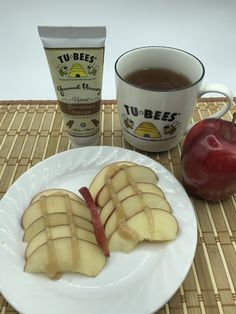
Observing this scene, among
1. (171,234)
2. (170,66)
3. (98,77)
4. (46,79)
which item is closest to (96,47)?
(98,77)

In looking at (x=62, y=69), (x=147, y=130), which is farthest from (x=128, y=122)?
(x=62, y=69)

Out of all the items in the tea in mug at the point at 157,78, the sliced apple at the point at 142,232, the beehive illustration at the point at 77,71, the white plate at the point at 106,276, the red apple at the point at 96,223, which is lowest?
the white plate at the point at 106,276

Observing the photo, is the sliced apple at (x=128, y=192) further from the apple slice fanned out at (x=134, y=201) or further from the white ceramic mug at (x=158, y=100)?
the white ceramic mug at (x=158, y=100)

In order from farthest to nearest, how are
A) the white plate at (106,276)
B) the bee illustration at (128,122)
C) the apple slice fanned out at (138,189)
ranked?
the bee illustration at (128,122), the apple slice fanned out at (138,189), the white plate at (106,276)

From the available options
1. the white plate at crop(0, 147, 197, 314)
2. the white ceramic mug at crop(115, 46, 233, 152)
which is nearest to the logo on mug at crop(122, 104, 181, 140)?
the white ceramic mug at crop(115, 46, 233, 152)

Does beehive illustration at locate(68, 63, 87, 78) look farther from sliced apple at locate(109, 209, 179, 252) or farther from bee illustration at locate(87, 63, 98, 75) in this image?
sliced apple at locate(109, 209, 179, 252)

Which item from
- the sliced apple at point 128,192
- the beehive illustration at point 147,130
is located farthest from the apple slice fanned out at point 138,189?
the beehive illustration at point 147,130
